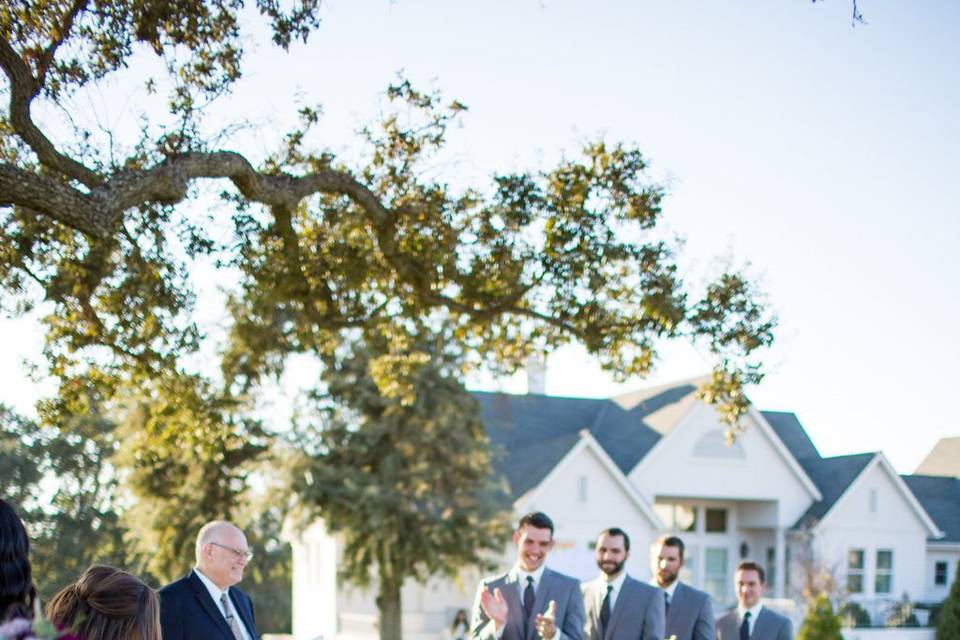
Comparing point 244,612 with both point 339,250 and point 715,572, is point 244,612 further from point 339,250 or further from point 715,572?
point 715,572

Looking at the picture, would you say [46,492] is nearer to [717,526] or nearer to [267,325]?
[717,526]

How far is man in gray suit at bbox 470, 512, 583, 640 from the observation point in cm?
848

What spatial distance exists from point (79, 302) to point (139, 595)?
735 cm

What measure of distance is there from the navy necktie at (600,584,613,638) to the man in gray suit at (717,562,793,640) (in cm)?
122

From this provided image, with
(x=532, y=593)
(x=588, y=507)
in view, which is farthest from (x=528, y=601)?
(x=588, y=507)

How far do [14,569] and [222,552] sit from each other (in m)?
2.99

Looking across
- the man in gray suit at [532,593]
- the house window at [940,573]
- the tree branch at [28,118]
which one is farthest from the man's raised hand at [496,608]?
the house window at [940,573]

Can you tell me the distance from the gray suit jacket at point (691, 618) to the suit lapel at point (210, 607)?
13.4 ft

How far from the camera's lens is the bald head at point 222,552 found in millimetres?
6602

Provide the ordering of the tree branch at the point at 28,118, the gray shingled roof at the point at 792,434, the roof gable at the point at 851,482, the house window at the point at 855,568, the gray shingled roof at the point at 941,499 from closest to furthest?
the tree branch at the point at 28,118 < the roof gable at the point at 851,482 < the house window at the point at 855,568 < the gray shingled roof at the point at 941,499 < the gray shingled roof at the point at 792,434

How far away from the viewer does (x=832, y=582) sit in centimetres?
3016

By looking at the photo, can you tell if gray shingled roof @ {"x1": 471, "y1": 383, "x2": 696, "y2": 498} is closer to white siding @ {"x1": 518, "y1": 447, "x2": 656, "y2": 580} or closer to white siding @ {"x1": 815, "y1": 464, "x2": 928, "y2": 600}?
white siding @ {"x1": 518, "y1": 447, "x2": 656, "y2": 580}

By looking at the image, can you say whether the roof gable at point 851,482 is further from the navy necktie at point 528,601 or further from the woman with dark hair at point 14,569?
the woman with dark hair at point 14,569

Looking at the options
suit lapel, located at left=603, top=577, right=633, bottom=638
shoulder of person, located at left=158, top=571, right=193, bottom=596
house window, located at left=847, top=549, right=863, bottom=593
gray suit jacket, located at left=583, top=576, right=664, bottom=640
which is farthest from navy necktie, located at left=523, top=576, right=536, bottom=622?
house window, located at left=847, top=549, right=863, bottom=593
